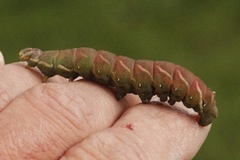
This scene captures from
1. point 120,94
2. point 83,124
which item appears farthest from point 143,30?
point 83,124

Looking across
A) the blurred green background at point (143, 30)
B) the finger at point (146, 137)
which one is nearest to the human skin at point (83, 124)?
the finger at point (146, 137)

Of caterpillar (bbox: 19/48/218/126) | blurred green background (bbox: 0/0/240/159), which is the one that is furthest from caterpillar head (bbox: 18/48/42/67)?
blurred green background (bbox: 0/0/240/159)

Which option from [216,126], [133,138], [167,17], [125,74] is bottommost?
[216,126]

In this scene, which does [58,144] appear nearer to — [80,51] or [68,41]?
[80,51]

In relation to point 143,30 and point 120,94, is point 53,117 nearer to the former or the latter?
point 120,94

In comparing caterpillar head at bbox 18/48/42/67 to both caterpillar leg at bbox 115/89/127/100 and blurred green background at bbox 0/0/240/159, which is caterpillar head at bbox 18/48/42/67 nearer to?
caterpillar leg at bbox 115/89/127/100

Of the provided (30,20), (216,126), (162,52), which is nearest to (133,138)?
(216,126)

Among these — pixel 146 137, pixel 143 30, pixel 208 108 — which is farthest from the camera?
pixel 143 30
